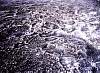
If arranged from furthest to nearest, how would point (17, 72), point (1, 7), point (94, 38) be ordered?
point (1, 7)
point (94, 38)
point (17, 72)

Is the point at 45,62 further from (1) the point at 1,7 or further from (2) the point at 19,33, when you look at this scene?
(1) the point at 1,7

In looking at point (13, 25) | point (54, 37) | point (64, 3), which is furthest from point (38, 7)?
point (54, 37)

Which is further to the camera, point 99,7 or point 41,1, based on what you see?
point 41,1

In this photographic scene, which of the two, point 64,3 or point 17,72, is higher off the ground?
point 64,3

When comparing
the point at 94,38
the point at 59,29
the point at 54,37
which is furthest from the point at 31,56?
the point at 94,38

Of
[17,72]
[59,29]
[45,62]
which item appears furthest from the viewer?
[59,29]

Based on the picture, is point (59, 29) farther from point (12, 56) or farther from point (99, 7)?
point (99, 7)
